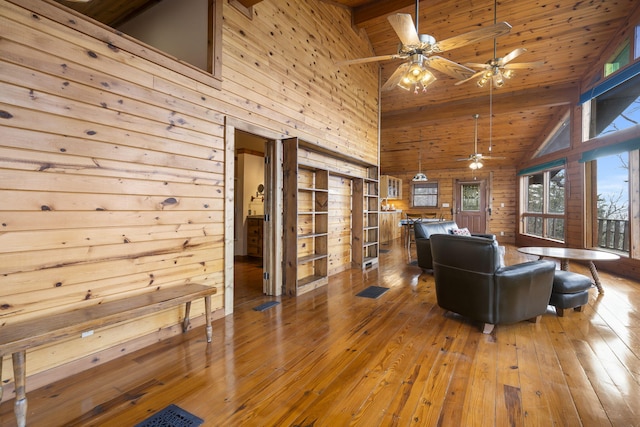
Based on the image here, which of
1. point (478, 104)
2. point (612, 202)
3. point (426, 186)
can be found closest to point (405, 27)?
point (478, 104)

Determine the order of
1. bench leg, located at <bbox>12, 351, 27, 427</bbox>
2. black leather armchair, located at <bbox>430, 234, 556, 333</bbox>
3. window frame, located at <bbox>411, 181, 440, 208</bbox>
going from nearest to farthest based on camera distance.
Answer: bench leg, located at <bbox>12, 351, 27, 427</bbox>, black leather armchair, located at <bbox>430, 234, 556, 333</bbox>, window frame, located at <bbox>411, 181, 440, 208</bbox>

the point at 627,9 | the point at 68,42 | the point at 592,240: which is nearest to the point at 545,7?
the point at 627,9

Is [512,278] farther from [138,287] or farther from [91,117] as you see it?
[91,117]

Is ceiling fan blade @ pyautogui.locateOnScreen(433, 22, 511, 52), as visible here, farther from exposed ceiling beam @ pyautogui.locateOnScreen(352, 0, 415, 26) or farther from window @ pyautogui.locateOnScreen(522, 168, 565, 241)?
window @ pyautogui.locateOnScreen(522, 168, 565, 241)

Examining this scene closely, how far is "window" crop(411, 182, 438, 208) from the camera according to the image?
422 inches

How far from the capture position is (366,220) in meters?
6.08

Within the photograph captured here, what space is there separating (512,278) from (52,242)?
11.8 ft

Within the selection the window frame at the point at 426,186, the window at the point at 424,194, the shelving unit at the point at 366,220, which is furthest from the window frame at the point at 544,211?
the shelving unit at the point at 366,220

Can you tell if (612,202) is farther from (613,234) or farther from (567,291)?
(567,291)

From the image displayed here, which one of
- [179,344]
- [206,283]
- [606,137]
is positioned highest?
[606,137]

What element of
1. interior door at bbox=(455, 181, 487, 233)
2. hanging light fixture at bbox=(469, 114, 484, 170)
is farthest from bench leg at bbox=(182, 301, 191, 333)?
interior door at bbox=(455, 181, 487, 233)

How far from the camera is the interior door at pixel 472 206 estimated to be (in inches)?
393

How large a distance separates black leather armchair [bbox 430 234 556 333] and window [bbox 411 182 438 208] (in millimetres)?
8193

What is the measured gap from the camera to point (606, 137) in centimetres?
537
